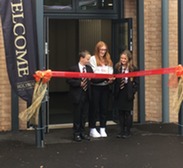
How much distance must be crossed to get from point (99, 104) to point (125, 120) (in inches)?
22.8

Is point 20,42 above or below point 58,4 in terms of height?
below

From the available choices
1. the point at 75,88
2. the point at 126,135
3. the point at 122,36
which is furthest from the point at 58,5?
the point at 126,135

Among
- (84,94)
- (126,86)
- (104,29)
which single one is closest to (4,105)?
(84,94)

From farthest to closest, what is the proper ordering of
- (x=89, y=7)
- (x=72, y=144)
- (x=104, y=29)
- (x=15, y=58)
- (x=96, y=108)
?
(x=104, y=29) → (x=89, y=7) → (x=96, y=108) → (x=72, y=144) → (x=15, y=58)

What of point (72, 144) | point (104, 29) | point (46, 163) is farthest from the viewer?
point (104, 29)

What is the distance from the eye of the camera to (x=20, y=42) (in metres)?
7.01

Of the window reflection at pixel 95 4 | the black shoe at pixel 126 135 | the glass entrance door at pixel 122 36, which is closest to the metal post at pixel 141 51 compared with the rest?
the glass entrance door at pixel 122 36

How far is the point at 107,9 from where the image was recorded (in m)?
9.49

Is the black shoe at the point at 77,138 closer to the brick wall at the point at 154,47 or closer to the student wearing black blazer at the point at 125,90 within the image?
the student wearing black blazer at the point at 125,90

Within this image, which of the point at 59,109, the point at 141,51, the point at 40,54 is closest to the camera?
the point at 40,54

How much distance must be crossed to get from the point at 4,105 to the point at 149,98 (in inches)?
128

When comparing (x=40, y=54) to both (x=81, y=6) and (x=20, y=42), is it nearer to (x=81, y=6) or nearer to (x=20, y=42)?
(x=20, y=42)

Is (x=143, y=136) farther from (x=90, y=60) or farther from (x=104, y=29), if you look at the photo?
(x=104, y=29)

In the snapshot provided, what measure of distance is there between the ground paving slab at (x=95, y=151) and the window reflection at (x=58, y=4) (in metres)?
2.56
